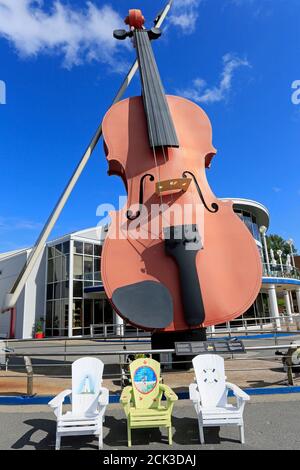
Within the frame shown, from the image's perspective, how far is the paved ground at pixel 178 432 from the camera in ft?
11.5

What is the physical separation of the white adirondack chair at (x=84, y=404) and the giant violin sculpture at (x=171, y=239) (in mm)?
930

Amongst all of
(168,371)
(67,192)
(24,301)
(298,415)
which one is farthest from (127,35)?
(24,301)

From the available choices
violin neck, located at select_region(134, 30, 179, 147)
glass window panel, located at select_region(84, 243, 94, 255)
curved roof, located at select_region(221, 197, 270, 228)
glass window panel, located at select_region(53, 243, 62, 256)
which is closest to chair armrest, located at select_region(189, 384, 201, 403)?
violin neck, located at select_region(134, 30, 179, 147)

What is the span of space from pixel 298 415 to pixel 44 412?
344 centimetres

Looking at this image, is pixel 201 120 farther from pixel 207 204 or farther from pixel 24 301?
pixel 24 301

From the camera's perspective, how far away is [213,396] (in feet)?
13.5

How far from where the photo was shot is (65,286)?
22219 millimetres

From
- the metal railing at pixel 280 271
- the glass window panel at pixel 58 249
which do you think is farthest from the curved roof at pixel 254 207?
the glass window panel at pixel 58 249

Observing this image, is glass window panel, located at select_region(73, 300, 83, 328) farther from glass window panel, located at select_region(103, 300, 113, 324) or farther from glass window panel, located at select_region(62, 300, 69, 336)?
glass window panel, located at select_region(103, 300, 113, 324)

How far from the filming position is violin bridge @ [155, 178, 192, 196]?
5902mm

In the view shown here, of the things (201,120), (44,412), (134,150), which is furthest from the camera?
(201,120)

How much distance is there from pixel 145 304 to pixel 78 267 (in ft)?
60.7

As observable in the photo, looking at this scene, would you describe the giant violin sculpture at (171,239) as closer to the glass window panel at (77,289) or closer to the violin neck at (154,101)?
the violin neck at (154,101)

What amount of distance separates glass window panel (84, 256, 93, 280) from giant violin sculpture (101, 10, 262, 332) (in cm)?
1702
